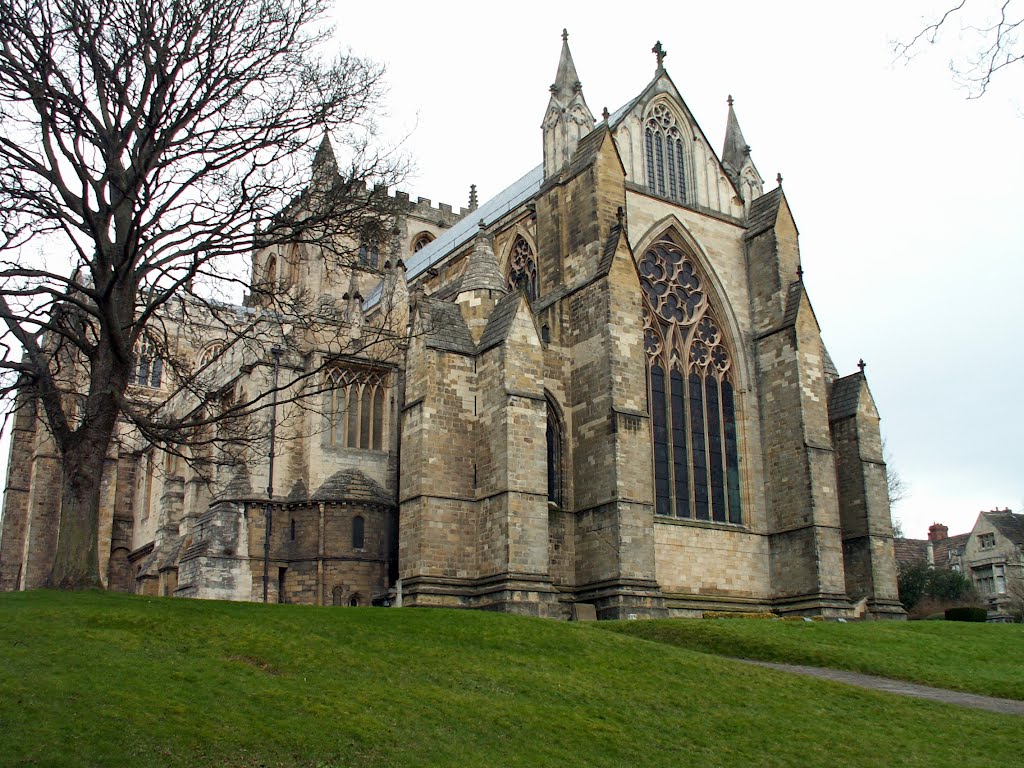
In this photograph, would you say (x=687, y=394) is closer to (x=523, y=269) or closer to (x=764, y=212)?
(x=523, y=269)

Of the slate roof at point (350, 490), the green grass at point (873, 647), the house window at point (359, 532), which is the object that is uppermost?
the slate roof at point (350, 490)

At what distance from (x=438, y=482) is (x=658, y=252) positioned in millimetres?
11378

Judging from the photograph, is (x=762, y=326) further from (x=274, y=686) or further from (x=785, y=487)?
(x=274, y=686)

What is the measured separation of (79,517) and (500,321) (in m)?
A: 12.8

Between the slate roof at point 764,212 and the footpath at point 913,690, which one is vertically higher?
the slate roof at point 764,212

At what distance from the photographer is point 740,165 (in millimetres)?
37438

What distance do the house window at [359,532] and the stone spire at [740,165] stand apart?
16.6 metres

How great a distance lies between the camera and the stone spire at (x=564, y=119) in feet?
106

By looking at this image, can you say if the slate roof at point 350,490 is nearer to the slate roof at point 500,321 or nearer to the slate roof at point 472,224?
the slate roof at point 500,321

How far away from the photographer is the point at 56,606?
16.4m

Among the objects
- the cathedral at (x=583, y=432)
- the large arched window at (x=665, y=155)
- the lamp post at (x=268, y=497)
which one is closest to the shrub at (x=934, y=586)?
the cathedral at (x=583, y=432)

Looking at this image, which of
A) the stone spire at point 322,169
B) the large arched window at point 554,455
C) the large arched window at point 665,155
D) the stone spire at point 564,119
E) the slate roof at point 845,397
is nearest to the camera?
the stone spire at point 322,169

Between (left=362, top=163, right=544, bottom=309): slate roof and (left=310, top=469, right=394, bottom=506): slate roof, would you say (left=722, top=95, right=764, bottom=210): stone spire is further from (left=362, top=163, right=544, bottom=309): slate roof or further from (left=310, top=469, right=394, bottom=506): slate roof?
(left=310, top=469, right=394, bottom=506): slate roof

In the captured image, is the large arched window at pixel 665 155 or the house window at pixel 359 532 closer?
the house window at pixel 359 532
